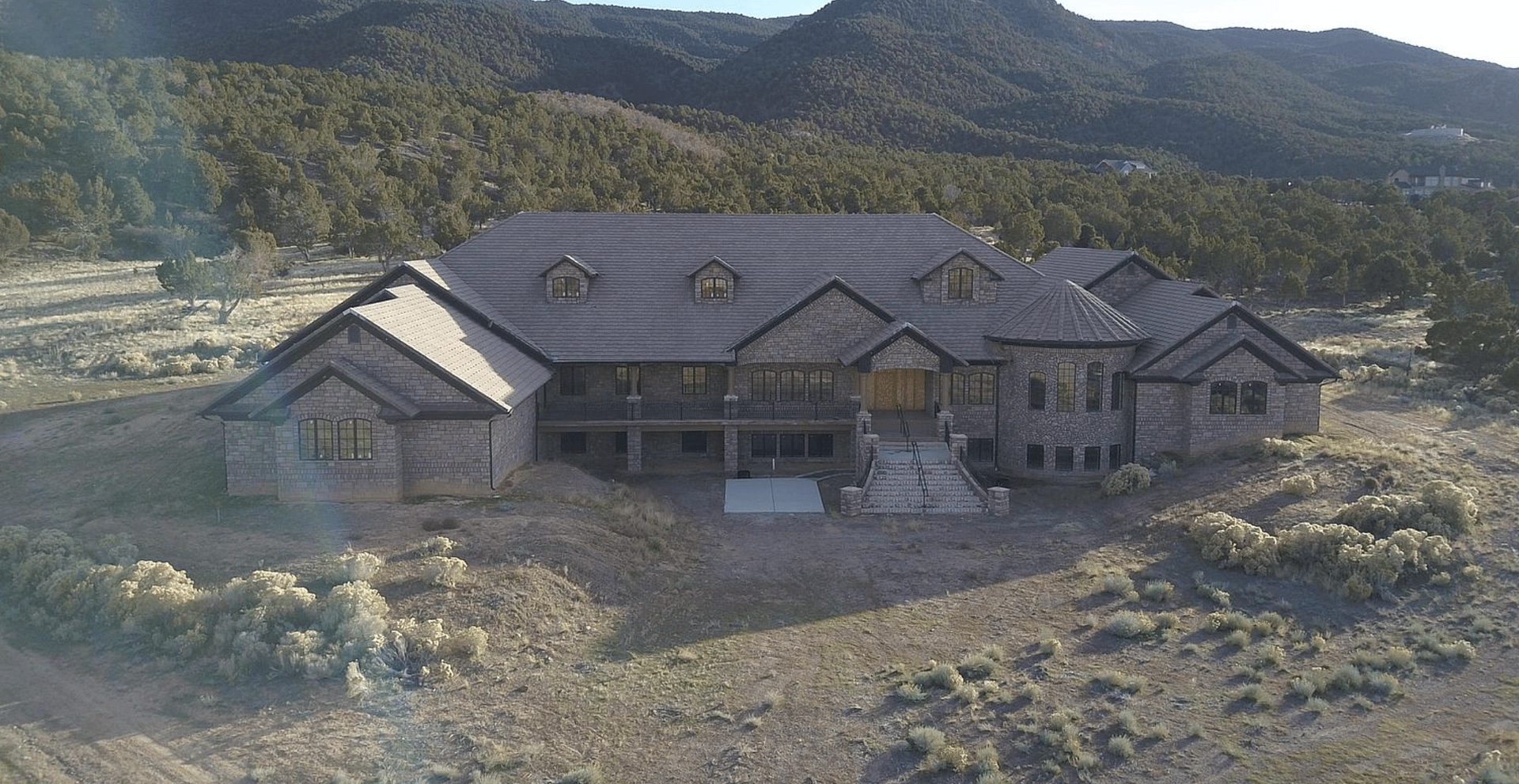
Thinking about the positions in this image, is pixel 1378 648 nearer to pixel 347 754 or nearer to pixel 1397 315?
pixel 347 754

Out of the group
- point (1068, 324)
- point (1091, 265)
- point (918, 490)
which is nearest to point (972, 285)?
point (1068, 324)

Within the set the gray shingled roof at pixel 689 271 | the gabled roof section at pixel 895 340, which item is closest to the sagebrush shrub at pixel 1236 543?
the gabled roof section at pixel 895 340

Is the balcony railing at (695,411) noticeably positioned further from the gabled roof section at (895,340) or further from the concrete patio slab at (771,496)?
the concrete patio slab at (771,496)

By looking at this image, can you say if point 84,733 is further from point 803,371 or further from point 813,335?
point 803,371

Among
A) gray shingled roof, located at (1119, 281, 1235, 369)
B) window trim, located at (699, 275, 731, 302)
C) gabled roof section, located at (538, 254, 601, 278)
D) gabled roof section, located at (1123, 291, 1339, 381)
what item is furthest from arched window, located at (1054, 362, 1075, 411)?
gabled roof section, located at (538, 254, 601, 278)

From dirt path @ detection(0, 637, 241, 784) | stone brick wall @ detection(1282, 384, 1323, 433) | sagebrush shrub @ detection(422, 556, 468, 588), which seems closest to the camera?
dirt path @ detection(0, 637, 241, 784)

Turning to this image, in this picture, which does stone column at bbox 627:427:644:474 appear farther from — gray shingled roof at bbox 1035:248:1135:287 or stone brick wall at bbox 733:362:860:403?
gray shingled roof at bbox 1035:248:1135:287

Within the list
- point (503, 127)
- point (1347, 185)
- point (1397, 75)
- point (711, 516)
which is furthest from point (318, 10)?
point (1397, 75)
